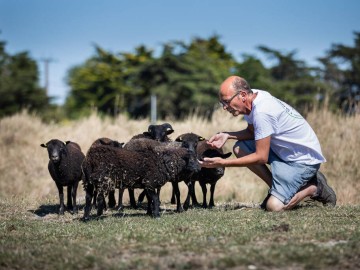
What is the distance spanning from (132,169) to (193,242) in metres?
3.30

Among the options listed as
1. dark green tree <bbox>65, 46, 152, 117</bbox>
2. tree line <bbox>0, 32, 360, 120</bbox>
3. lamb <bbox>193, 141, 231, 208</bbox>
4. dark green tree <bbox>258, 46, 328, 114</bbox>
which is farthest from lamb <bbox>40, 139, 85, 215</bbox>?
dark green tree <bbox>65, 46, 152, 117</bbox>

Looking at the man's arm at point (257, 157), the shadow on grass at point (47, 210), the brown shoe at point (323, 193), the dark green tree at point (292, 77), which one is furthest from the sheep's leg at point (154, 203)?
the dark green tree at point (292, 77)

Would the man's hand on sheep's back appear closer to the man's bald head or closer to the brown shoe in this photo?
the man's bald head

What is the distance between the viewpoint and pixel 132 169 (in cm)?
947

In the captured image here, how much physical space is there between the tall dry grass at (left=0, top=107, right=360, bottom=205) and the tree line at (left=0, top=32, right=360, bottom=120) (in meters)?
17.8

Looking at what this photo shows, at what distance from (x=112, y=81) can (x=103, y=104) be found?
2.45 m

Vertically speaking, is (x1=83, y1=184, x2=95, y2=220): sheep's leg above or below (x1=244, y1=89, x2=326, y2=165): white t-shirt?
below

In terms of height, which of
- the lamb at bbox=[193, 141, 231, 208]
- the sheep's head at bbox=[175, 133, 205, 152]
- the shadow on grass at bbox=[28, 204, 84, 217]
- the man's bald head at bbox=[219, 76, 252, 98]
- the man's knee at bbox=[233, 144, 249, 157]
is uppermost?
the man's bald head at bbox=[219, 76, 252, 98]

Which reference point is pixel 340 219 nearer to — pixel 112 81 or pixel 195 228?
pixel 195 228

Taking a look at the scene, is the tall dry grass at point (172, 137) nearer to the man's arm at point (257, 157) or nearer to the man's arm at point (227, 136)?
the man's arm at point (227, 136)

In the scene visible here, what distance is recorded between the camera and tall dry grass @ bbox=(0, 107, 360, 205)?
615 inches

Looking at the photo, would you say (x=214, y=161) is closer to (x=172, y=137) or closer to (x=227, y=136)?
(x=227, y=136)

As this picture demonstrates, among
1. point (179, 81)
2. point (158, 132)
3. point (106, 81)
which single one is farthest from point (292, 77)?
point (158, 132)

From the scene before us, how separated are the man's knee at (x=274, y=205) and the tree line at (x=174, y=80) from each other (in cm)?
2956
